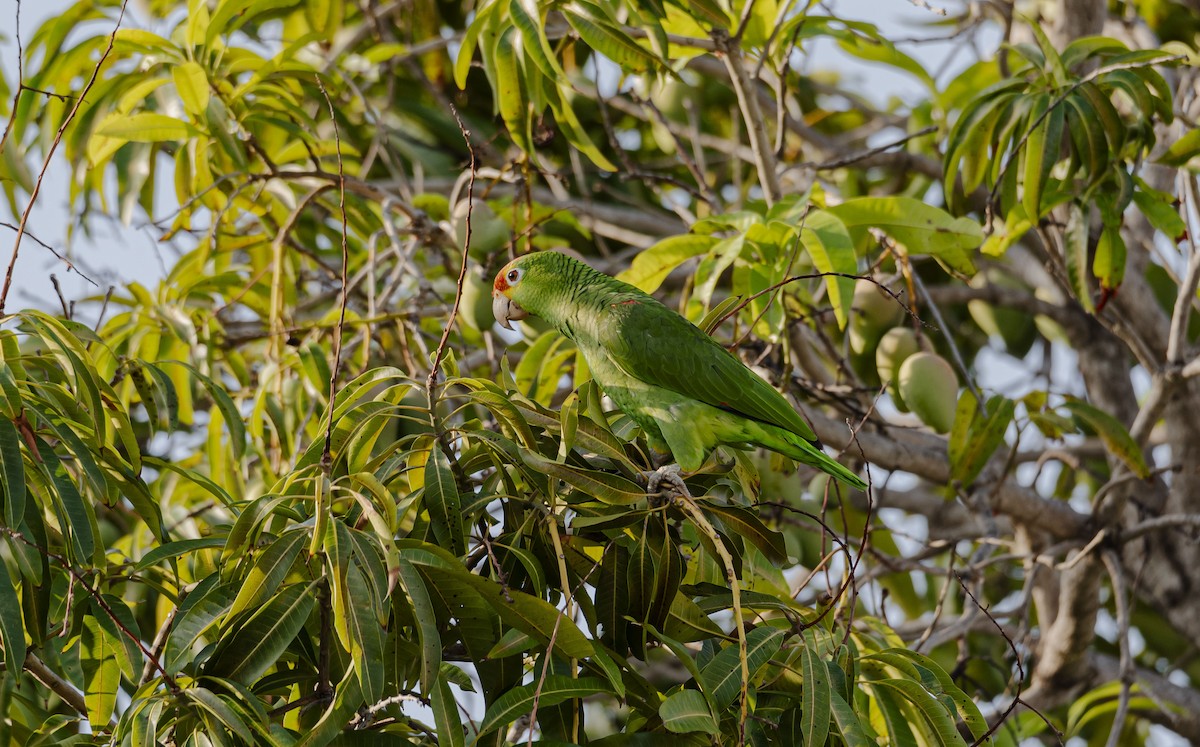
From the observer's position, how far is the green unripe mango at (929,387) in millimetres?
3604

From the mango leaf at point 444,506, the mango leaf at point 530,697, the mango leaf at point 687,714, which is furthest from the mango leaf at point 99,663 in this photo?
the mango leaf at point 687,714

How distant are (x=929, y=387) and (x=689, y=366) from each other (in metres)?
1.11

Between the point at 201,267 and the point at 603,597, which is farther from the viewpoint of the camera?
the point at 201,267

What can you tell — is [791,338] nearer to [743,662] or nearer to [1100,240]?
[1100,240]

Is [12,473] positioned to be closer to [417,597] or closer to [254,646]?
[254,646]

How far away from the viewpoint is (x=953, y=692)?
230 cm

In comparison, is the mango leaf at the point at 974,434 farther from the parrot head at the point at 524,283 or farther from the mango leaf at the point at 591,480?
the mango leaf at the point at 591,480

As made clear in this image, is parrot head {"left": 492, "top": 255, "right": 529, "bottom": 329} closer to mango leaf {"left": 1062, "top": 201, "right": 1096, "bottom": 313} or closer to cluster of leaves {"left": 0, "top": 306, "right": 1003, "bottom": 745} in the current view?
cluster of leaves {"left": 0, "top": 306, "right": 1003, "bottom": 745}

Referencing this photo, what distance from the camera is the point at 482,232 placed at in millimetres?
3885

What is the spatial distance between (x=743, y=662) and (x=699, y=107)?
14.7 ft

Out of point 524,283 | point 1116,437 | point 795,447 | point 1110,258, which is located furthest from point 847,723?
point 1110,258

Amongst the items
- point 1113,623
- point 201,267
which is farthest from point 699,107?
point 1113,623

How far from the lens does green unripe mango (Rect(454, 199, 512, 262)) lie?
3.87 m

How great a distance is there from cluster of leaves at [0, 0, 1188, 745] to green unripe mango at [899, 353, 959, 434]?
0.39 feet
